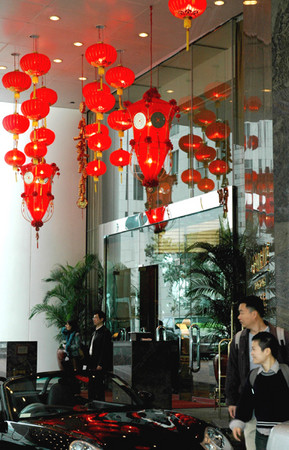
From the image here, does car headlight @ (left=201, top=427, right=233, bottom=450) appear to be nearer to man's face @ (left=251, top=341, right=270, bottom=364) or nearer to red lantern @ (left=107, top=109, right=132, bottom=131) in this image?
man's face @ (left=251, top=341, right=270, bottom=364)

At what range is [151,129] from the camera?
909 centimetres

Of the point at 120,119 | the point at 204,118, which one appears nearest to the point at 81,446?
the point at 120,119

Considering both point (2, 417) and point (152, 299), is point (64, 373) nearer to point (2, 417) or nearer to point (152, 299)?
point (2, 417)

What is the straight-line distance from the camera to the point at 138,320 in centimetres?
1324

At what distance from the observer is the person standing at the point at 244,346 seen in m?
4.73

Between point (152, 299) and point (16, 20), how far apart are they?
17.1ft

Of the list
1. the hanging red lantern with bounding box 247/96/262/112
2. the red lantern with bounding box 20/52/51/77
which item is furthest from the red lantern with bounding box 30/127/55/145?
the hanging red lantern with bounding box 247/96/262/112

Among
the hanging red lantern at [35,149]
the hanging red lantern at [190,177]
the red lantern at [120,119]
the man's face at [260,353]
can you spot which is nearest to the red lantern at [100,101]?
the red lantern at [120,119]

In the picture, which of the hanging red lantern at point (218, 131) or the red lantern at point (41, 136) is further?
the red lantern at point (41, 136)

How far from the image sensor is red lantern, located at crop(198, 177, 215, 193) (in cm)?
1108

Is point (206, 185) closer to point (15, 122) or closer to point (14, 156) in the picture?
point (15, 122)

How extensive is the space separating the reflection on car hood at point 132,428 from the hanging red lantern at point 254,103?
3.97 metres

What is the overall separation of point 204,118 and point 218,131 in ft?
1.96

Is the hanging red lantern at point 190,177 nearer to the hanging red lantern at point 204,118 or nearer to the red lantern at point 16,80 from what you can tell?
the hanging red lantern at point 204,118
